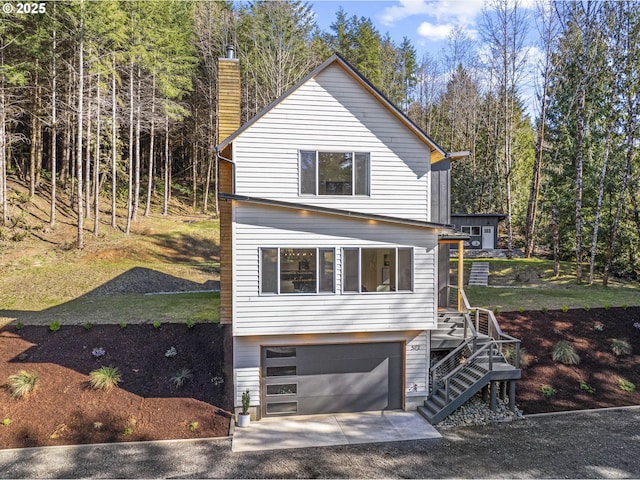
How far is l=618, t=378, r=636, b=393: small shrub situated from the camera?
1086cm

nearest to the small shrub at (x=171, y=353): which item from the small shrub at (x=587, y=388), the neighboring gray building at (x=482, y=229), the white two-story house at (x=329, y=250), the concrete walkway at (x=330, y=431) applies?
the white two-story house at (x=329, y=250)

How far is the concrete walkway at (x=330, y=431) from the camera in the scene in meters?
8.64

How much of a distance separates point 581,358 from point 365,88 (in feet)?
33.0

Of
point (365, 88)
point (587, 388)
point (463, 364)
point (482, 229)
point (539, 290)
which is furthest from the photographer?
point (482, 229)

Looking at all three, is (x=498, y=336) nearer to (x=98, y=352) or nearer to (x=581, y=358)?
(x=581, y=358)

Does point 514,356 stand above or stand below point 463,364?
below

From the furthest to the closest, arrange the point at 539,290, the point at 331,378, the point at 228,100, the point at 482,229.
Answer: the point at 482,229 → the point at 539,290 → the point at 228,100 → the point at 331,378

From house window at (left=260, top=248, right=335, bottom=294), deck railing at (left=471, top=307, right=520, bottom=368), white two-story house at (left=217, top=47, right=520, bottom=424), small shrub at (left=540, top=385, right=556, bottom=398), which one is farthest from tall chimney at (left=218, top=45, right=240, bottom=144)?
small shrub at (left=540, top=385, right=556, bottom=398)

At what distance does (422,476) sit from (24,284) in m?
16.5

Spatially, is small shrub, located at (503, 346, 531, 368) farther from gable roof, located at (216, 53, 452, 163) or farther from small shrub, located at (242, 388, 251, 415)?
small shrub, located at (242, 388, 251, 415)

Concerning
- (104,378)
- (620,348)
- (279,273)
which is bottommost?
(104,378)

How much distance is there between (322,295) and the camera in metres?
9.55

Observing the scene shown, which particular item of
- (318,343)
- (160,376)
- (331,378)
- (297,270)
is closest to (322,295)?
(297,270)

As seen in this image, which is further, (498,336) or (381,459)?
(498,336)
